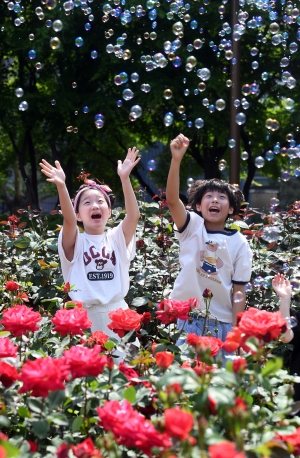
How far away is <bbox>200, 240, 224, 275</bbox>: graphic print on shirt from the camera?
370 centimetres

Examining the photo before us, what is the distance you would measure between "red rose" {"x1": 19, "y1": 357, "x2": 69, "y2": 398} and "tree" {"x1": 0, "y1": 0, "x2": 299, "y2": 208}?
11985mm

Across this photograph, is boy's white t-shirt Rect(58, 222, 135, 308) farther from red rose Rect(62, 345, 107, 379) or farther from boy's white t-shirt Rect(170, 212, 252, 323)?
red rose Rect(62, 345, 107, 379)

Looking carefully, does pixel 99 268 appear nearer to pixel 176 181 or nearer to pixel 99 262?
pixel 99 262

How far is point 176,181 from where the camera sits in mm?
3619

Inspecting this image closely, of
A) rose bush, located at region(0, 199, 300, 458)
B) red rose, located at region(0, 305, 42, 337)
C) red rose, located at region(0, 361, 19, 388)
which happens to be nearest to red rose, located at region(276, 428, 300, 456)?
rose bush, located at region(0, 199, 300, 458)

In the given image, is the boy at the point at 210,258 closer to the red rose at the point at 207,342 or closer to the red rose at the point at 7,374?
the red rose at the point at 207,342

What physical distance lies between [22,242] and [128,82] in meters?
12.0

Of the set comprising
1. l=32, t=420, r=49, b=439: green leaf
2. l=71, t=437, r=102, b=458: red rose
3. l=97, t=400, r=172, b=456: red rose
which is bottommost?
l=71, t=437, r=102, b=458: red rose

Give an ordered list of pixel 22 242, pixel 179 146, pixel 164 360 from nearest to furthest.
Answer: pixel 164 360, pixel 179 146, pixel 22 242

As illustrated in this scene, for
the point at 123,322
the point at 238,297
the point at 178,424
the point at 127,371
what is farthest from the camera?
the point at 238,297

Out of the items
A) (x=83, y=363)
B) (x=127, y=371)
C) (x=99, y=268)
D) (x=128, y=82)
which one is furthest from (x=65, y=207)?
(x=128, y=82)

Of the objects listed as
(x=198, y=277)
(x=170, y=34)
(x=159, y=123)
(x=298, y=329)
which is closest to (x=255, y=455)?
(x=298, y=329)

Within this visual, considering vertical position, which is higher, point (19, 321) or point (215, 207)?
point (215, 207)

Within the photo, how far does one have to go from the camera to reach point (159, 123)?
58.8ft
